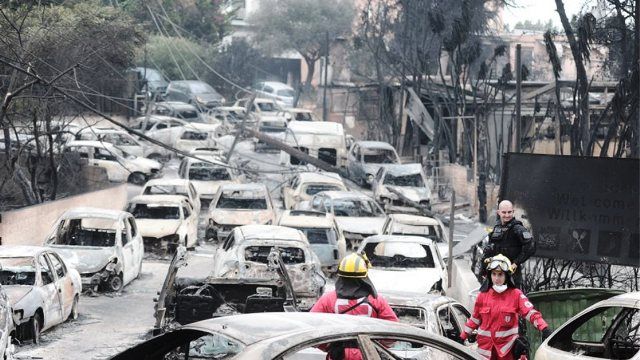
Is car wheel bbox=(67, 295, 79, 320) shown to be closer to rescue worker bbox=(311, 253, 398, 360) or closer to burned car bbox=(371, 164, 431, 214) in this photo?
rescue worker bbox=(311, 253, 398, 360)

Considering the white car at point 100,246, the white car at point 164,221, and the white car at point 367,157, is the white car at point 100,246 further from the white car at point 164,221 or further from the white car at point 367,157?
the white car at point 367,157

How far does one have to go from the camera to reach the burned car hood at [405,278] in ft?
59.9

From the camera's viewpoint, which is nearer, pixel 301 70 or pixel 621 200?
pixel 621 200

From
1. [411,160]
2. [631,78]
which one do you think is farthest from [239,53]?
[631,78]

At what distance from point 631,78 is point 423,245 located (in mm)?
8298

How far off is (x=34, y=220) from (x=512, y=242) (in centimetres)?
1456

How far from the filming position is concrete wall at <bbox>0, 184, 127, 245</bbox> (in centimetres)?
2278

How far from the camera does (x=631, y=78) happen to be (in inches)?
1006

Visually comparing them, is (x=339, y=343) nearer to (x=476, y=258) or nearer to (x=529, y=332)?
(x=529, y=332)

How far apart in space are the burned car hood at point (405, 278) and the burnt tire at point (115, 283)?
187 inches

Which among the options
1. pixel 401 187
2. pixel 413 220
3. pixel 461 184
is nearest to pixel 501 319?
pixel 413 220

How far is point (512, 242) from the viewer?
12.3m

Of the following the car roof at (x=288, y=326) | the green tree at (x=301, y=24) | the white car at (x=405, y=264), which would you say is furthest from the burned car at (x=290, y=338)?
the green tree at (x=301, y=24)

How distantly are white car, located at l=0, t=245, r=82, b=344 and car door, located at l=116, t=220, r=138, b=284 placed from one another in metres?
3.60
